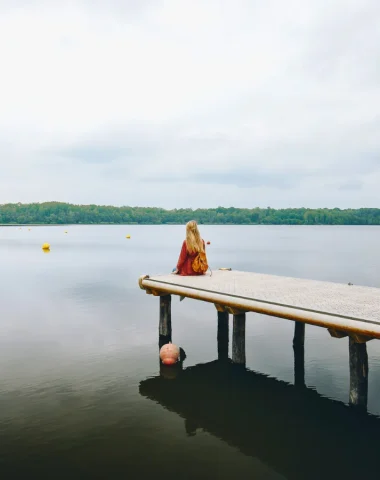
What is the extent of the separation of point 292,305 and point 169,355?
410 centimetres

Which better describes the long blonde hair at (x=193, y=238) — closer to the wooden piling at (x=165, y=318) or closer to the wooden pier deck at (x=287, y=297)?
the wooden pier deck at (x=287, y=297)

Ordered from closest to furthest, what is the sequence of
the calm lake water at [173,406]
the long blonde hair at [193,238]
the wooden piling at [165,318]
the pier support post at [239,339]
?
the calm lake water at [173,406], the pier support post at [239,339], the long blonde hair at [193,238], the wooden piling at [165,318]

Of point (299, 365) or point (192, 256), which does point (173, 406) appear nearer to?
point (299, 365)

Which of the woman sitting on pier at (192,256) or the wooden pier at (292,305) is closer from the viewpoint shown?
the wooden pier at (292,305)

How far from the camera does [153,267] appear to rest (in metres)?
38.0

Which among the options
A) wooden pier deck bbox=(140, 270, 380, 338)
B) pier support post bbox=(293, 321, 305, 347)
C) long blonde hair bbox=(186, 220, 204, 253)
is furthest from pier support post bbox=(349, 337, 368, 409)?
long blonde hair bbox=(186, 220, 204, 253)

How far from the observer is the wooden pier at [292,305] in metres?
8.57

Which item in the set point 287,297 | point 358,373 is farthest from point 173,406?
point 358,373

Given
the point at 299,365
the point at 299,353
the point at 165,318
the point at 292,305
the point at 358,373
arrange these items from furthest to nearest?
the point at 165,318 → the point at 299,353 → the point at 299,365 → the point at 292,305 → the point at 358,373

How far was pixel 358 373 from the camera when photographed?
355 inches

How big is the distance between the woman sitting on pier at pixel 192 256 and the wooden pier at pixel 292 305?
1.12 feet

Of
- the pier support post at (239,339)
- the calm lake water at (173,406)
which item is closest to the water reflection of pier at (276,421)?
the calm lake water at (173,406)

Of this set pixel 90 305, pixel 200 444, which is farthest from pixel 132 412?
pixel 90 305

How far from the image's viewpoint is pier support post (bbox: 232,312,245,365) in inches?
455
